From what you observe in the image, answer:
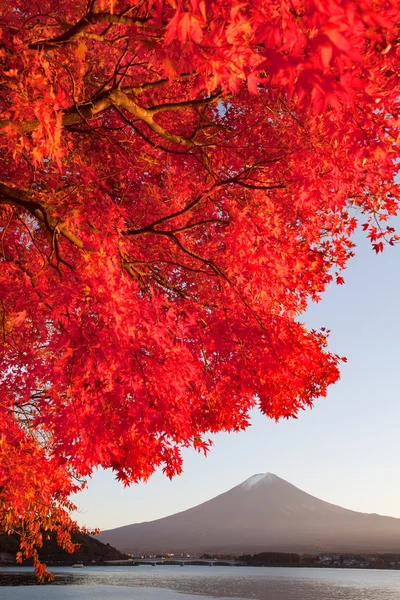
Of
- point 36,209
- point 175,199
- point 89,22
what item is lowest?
point 36,209

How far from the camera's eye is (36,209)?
6117mm

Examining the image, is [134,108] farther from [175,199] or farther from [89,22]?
[175,199]

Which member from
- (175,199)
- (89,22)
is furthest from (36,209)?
(175,199)

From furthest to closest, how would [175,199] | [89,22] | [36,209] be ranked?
[175,199], [36,209], [89,22]

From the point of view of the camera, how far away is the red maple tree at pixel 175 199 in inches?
161

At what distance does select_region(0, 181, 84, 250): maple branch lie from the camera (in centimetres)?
611

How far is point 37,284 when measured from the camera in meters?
6.76

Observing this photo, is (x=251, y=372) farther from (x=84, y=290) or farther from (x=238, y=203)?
(x=84, y=290)

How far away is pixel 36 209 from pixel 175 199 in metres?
3.11

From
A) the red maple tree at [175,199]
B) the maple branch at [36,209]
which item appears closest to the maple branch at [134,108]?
the red maple tree at [175,199]

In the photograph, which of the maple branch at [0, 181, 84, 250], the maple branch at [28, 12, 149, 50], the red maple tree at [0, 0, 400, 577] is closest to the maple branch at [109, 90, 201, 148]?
the red maple tree at [0, 0, 400, 577]

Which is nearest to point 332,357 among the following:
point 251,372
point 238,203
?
point 251,372

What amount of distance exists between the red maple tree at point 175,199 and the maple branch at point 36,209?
0.02m

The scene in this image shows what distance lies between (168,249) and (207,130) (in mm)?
1845
